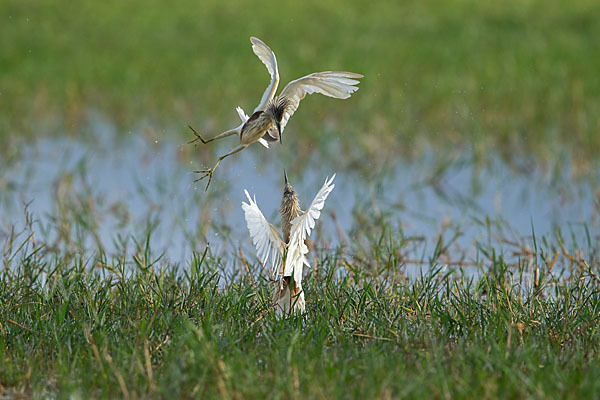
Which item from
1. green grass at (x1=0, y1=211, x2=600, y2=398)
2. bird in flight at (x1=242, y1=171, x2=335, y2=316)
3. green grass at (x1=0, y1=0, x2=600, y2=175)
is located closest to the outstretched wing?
bird in flight at (x1=242, y1=171, x2=335, y2=316)

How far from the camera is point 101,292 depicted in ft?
14.0

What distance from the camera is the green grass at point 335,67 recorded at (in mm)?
8469

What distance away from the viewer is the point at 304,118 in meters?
8.88

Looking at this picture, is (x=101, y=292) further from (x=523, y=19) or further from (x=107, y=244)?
(x=523, y=19)

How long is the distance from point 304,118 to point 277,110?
5.31m

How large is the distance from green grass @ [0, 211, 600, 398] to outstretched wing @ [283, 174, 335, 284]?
23 cm

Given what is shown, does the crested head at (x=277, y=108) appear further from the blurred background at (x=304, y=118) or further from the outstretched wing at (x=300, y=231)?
the blurred background at (x=304, y=118)

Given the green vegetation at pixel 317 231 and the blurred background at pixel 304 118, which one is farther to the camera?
the blurred background at pixel 304 118

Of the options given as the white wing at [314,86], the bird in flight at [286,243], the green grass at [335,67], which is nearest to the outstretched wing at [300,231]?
the bird in flight at [286,243]

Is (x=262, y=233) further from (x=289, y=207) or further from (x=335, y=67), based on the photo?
(x=335, y=67)

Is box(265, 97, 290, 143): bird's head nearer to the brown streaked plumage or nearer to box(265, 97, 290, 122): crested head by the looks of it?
box(265, 97, 290, 122): crested head

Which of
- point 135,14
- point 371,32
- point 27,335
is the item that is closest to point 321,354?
point 27,335

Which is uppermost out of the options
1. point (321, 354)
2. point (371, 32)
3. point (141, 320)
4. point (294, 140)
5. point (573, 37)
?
point (371, 32)

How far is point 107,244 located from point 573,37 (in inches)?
362
